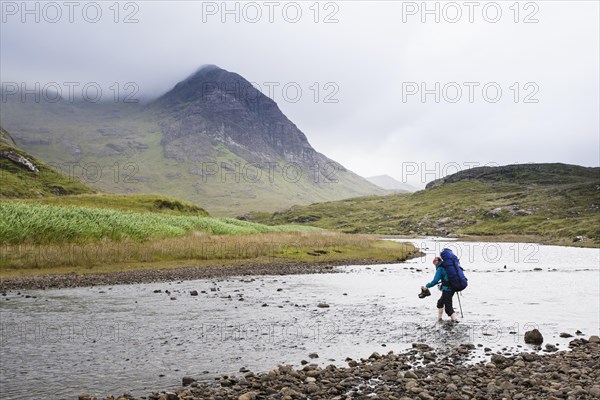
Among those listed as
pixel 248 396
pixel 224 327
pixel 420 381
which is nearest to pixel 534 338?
pixel 420 381

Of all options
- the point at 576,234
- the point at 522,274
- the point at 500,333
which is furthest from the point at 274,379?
the point at 576,234

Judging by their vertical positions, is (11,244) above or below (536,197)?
below

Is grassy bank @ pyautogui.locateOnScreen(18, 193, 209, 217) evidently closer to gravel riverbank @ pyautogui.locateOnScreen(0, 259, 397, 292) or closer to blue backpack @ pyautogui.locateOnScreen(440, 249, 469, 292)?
gravel riverbank @ pyautogui.locateOnScreen(0, 259, 397, 292)

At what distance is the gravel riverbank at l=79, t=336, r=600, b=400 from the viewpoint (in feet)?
37.7

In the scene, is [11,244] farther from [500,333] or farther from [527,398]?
[527,398]

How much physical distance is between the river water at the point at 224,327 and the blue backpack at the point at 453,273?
70.1 inches

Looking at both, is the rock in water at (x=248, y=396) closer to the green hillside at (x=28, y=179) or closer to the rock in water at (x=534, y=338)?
the rock in water at (x=534, y=338)

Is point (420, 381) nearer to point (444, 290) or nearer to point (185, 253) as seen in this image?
point (444, 290)

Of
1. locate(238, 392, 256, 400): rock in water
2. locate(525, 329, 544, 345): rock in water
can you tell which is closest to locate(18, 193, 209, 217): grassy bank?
locate(525, 329, 544, 345): rock in water

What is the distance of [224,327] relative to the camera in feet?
66.0

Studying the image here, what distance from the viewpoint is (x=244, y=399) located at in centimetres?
1110

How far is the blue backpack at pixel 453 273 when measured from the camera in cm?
2139

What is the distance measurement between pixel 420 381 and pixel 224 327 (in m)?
10.0

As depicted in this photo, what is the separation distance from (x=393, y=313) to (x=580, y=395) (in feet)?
42.9
